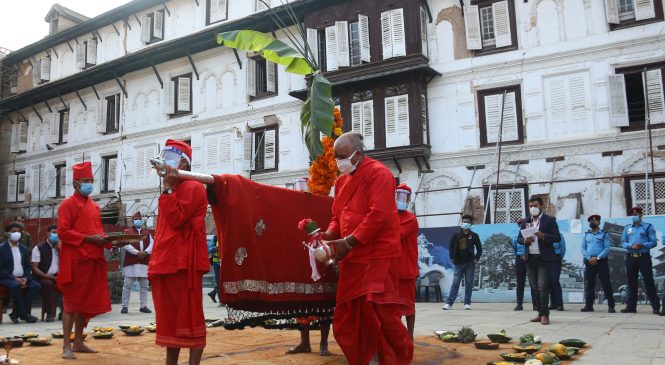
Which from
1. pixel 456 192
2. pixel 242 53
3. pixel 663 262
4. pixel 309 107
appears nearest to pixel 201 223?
pixel 309 107

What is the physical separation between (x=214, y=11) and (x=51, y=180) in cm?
1245

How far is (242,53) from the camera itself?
22141 mm

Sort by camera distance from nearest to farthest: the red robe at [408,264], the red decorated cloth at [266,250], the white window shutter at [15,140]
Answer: the red decorated cloth at [266,250] < the red robe at [408,264] < the white window shutter at [15,140]

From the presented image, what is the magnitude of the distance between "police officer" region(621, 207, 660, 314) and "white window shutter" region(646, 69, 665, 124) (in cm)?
594

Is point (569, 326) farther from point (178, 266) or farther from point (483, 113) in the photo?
point (483, 113)

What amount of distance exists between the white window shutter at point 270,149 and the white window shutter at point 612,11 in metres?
11.9

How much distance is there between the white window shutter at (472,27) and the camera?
1748 cm

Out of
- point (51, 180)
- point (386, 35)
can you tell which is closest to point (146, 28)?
point (51, 180)

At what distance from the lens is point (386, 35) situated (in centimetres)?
1861

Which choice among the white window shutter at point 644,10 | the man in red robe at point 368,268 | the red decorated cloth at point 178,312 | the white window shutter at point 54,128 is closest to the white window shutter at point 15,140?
the white window shutter at point 54,128

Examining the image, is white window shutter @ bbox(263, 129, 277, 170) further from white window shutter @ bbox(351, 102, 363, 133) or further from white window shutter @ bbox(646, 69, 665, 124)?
white window shutter @ bbox(646, 69, 665, 124)

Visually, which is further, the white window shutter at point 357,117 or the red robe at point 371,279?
the white window shutter at point 357,117

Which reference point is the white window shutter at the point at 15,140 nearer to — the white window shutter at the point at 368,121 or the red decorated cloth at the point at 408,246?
the white window shutter at the point at 368,121

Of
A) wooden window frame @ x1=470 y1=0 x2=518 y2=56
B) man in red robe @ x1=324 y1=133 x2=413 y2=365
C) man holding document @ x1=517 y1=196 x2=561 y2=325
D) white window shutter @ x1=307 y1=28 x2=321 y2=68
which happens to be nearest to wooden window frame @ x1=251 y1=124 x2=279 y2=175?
white window shutter @ x1=307 y1=28 x2=321 y2=68
